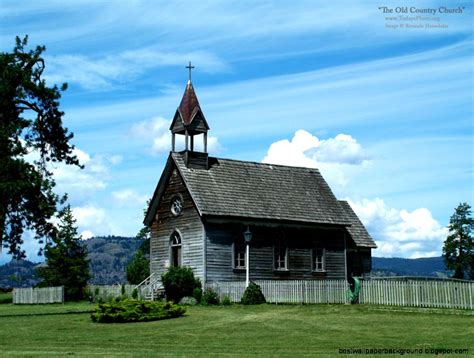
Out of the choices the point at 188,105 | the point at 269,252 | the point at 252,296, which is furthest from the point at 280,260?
the point at 188,105

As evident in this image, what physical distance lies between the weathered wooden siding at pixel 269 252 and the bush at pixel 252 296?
4.59 meters

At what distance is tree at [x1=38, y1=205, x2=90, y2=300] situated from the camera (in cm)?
5350

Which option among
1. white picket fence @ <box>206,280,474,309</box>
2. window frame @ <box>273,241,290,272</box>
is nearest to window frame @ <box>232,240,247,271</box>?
window frame @ <box>273,241,290,272</box>

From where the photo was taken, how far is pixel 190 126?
149 ft

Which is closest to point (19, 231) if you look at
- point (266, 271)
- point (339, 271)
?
point (266, 271)

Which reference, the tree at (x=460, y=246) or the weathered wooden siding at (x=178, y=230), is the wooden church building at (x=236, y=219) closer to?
the weathered wooden siding at (x=178, y=230)

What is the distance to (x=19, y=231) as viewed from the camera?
45.3 metres

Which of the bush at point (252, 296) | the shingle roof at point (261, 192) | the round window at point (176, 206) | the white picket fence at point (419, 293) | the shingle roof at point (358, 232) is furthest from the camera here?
the shingle roof at point (358, 232)

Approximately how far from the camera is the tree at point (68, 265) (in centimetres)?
5350

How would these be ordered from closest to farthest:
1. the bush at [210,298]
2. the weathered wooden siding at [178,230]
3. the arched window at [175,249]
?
the bush at [210,298] < the weathered wooden siding at [178,230] < the arched window at [175,249]

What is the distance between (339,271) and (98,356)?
3126 centimetres

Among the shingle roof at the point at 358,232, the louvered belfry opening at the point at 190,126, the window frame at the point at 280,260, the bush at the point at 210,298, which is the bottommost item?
the bush at the point at 210,298

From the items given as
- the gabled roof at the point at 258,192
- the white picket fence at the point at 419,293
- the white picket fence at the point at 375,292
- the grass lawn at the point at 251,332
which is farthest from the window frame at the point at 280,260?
the grass lawn at the point at 251,332

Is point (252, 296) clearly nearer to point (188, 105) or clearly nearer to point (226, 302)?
point (226, 302)
